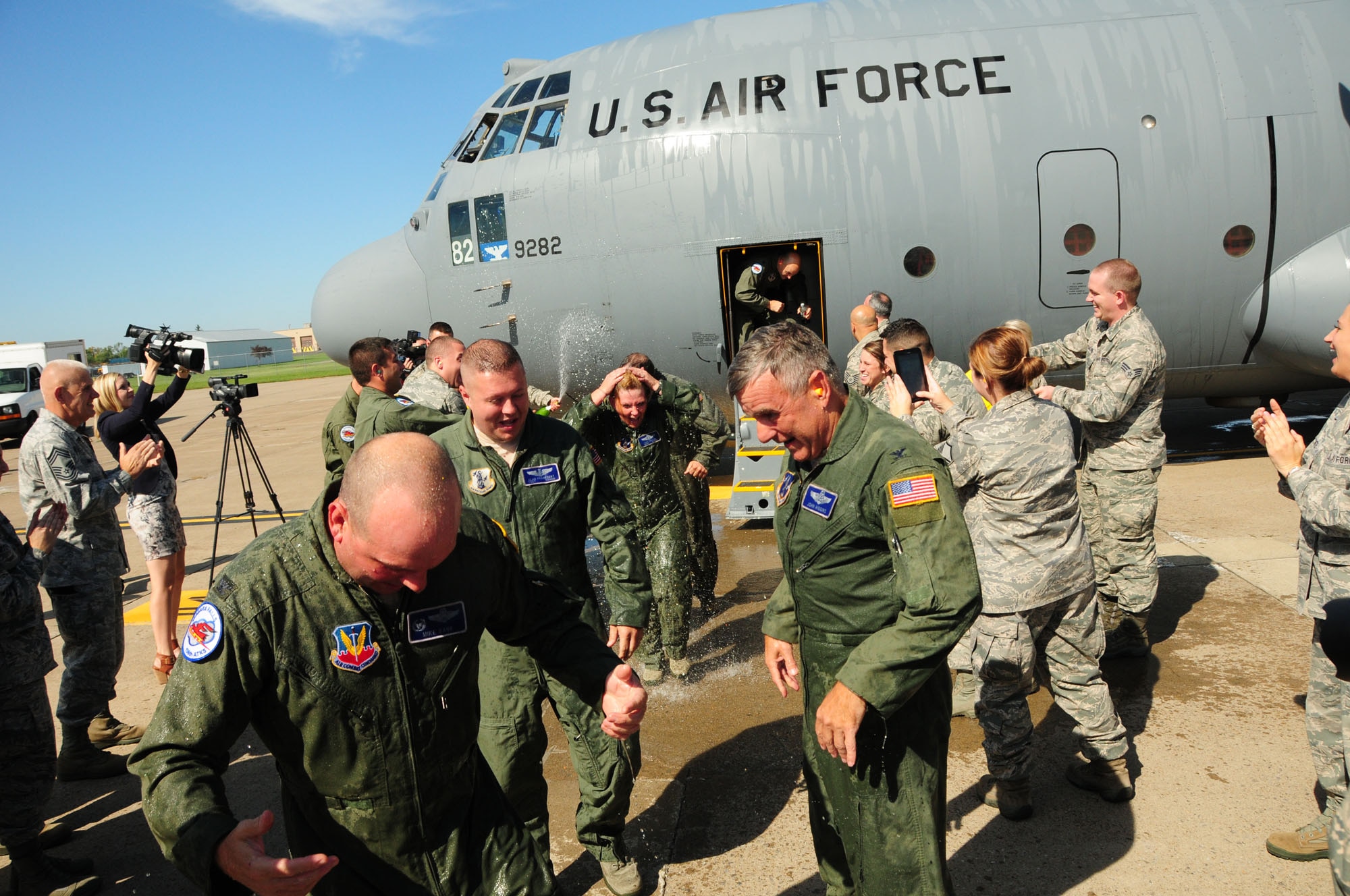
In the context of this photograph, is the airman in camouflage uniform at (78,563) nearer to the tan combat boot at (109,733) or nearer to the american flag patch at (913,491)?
the tan combat boot at (109,733)

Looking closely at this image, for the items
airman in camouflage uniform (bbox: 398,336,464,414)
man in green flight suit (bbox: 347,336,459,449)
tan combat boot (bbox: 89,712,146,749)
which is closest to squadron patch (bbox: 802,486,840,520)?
man in green flight suit (bbox: 347,336,459,449)

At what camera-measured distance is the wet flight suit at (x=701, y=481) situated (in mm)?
6199

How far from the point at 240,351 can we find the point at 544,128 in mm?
125170

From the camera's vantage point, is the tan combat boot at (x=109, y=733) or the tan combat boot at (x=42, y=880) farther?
the tan combat boot at (x=109, y=733)

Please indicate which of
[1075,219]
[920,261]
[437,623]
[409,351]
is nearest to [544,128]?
[409,351]

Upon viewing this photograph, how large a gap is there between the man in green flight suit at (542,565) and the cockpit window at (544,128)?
5977mm

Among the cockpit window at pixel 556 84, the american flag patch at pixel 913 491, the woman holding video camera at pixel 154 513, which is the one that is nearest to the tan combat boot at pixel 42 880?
the woman holding video camera at pixel 154 513

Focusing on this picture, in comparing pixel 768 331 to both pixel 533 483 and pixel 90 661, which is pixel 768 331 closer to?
pixel 533 483

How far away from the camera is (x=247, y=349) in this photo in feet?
396

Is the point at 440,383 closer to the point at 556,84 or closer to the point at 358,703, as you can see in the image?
the point at 358,703

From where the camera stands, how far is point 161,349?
253 inches

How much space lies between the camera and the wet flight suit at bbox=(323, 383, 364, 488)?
19.6 ft

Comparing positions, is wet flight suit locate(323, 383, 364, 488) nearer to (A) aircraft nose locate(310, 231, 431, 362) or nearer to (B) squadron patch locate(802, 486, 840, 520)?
(A) aircraft nose locate(310, 231, 431, 362)

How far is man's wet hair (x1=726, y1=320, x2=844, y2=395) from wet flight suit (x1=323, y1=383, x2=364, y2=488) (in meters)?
4.00
